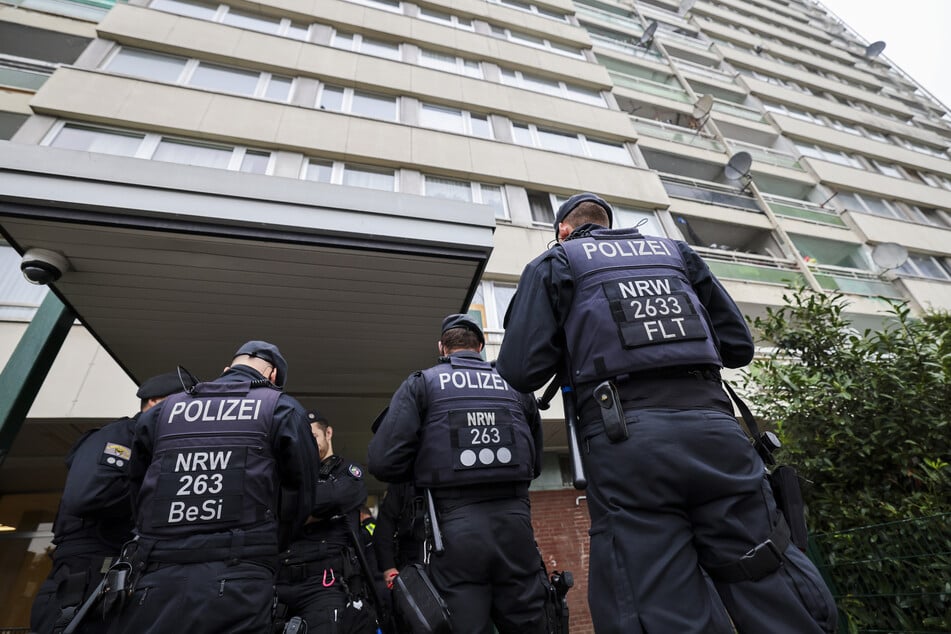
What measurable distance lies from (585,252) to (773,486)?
1180 millimetres

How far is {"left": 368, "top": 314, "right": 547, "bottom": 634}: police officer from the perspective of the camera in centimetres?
233

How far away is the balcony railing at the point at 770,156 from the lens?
1753cm

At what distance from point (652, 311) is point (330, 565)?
9.30ft

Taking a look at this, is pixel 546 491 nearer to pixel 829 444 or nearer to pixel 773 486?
pixel 829 444

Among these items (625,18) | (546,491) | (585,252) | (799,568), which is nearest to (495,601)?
(799,568)

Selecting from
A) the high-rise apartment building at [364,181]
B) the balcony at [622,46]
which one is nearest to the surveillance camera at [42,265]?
the high-rise apartment building at [364,181]

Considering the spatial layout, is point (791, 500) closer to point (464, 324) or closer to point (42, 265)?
point (464, 324)

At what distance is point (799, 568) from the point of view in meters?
1.34

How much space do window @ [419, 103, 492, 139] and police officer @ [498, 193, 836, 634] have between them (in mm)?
10427

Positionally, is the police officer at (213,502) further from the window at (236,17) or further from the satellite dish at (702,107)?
the satellite dish at (702,107)


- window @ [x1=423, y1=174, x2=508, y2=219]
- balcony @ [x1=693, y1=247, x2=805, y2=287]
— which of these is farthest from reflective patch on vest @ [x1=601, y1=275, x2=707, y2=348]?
balcony @ [x1=693, y1=247, x2=805, y2=287]

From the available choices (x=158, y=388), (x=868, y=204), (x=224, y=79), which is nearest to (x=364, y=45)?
(x=224, y=79)

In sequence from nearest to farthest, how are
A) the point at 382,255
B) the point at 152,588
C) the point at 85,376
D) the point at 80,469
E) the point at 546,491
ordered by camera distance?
the point at 152,588 < the point at 80,469 < the point at 382,255 < the point at 85,376 < the point at 546,491

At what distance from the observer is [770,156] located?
17953 mm
